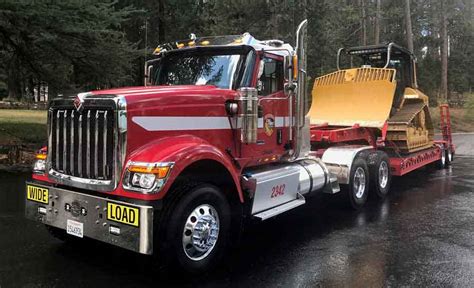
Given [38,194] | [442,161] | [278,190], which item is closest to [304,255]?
[278,190]

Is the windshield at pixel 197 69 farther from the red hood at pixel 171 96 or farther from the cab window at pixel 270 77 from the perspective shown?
the cab window at pixel 270 77

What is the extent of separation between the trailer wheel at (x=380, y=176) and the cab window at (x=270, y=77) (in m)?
3.37

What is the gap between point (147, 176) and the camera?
4.24 meters

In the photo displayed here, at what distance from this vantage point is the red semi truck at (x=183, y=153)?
4363 mm

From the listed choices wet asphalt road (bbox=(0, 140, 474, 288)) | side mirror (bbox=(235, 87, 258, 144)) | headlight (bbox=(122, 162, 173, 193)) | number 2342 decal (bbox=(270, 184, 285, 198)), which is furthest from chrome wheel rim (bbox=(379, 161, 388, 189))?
headlight (bbox=(122, 162, 173, 193))

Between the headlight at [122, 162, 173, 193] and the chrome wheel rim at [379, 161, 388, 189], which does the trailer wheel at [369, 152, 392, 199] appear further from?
the headlight at [122, 162, 173, 193]

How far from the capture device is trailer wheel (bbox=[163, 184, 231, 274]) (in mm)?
4410

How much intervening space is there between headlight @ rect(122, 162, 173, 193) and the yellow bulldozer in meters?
6.08

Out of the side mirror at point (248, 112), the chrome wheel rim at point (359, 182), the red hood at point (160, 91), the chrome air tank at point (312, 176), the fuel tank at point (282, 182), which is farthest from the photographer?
the chrome wheel rim at point (359, 182)

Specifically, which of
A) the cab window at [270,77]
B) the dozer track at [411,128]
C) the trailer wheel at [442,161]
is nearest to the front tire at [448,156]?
the trailer wheel at [442,161]

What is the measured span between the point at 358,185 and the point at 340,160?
2.22 feet

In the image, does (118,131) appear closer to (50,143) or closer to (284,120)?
(50,143)

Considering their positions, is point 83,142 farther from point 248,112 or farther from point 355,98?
point 355,98

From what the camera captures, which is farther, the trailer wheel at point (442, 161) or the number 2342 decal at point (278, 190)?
the trailer wheel at point (442, 161)
